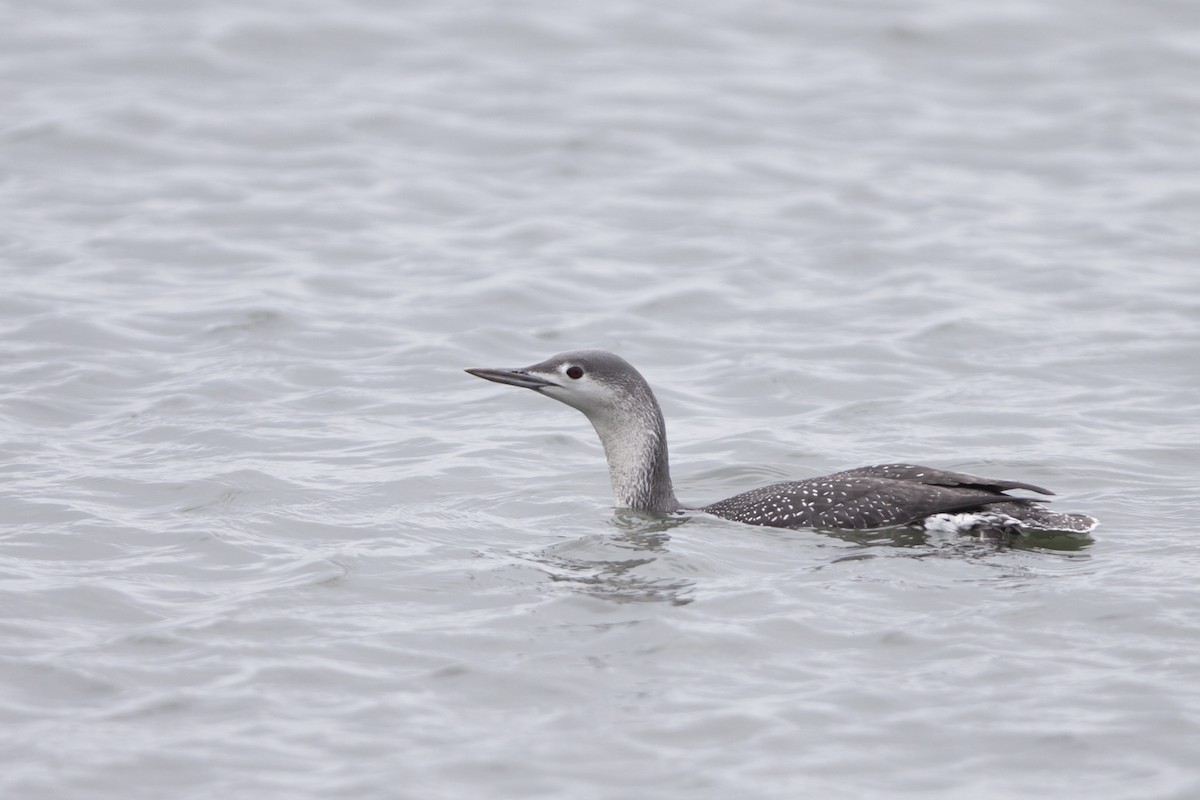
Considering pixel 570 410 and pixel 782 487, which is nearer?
pixel 782 487

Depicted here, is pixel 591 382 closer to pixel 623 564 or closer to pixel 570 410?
pixel 623 564

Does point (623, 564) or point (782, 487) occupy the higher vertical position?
point (782, 487)

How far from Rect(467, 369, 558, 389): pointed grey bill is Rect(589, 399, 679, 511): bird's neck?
0.42m

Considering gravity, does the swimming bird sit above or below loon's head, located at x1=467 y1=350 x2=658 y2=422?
below

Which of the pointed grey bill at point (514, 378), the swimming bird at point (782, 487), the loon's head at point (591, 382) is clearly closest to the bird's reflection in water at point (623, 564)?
the swimming bird at point (782, 487)

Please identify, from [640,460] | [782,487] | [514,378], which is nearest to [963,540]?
[782,487]

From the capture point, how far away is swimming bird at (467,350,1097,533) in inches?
304

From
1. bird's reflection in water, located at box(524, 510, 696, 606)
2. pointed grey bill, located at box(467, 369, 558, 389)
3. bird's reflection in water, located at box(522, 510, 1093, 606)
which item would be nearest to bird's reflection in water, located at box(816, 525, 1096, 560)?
bird's reflection in water, located at box(522, 510, 1093, 606)

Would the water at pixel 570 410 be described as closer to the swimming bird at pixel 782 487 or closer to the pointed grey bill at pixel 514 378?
the swimming bird at pixel 782 487

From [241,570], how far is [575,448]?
2761 mm

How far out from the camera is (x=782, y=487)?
8.25 metres

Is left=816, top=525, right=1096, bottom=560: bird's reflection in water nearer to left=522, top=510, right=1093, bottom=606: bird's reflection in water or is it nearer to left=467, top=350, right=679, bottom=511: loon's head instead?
left=522, top=510, right=1093, bottom=606: bird's reflection in water

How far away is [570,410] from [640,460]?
2.31 m

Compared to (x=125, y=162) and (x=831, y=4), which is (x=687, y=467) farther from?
(x=831, y=4)
